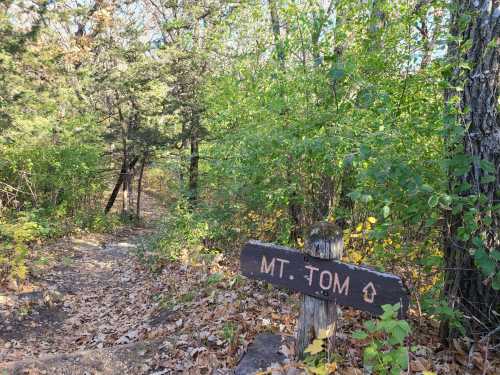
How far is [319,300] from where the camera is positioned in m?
2.61

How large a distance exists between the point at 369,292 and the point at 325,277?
301 millimetres

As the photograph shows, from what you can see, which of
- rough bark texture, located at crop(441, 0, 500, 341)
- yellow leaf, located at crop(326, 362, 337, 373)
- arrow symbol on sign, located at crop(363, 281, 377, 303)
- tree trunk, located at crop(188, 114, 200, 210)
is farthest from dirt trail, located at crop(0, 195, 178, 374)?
rough bark texture, located at crop(441, 0, 500, 341)

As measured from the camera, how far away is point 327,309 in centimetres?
261

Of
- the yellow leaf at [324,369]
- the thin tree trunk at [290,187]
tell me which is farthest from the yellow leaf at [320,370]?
the thin tree trunk at [290,187]

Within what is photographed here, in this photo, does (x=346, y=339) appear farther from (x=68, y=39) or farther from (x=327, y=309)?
(x=68, y=39)

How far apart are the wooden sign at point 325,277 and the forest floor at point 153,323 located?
28.1 inches

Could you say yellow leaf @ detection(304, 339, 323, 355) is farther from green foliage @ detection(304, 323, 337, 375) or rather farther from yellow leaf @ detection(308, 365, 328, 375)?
yellow leaf @ detection(308, 365, 328, 375)

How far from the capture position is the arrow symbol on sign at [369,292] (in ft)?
7.53

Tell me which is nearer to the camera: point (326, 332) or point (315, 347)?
point (315, 347)

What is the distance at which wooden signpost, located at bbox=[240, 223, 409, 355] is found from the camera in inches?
90.0

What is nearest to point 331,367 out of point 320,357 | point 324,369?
point 324,369

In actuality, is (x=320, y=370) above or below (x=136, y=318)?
above

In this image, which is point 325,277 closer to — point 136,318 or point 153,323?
point 153,323

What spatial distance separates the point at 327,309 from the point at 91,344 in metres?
4.12
